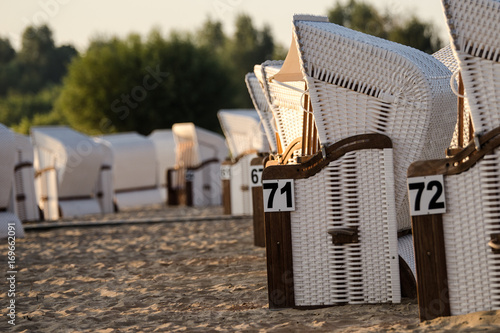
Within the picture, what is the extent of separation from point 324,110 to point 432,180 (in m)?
1.07

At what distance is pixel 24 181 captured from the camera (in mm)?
14625

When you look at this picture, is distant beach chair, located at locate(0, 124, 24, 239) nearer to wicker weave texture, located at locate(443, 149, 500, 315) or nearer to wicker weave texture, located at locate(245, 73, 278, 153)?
wicker weave texture, located at locate(245, 73, 278, 153)

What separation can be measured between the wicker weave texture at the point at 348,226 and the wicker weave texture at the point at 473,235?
73 centimetres

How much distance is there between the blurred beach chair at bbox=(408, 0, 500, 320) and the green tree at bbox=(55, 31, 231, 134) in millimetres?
36413

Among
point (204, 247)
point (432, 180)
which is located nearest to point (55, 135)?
point (204, 247)

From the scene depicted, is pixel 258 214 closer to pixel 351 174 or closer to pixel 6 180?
pixel 351 174

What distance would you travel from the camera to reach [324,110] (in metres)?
4.92

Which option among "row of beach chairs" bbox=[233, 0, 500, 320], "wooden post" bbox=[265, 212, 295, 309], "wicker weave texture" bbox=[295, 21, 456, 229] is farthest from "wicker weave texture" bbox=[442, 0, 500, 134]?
"wooden post" bbox=[265, 212, 295, 309]

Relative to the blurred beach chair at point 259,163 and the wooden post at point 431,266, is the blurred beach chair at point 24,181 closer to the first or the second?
the blurred beach chair at point 259,163

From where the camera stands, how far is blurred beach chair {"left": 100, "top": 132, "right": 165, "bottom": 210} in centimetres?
2062

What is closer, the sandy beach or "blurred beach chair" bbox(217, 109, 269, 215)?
the sandy beach

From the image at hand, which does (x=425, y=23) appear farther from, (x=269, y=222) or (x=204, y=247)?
(x=269, y=222)

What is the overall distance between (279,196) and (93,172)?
12633mm

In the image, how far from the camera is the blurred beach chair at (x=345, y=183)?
4.78 metres
